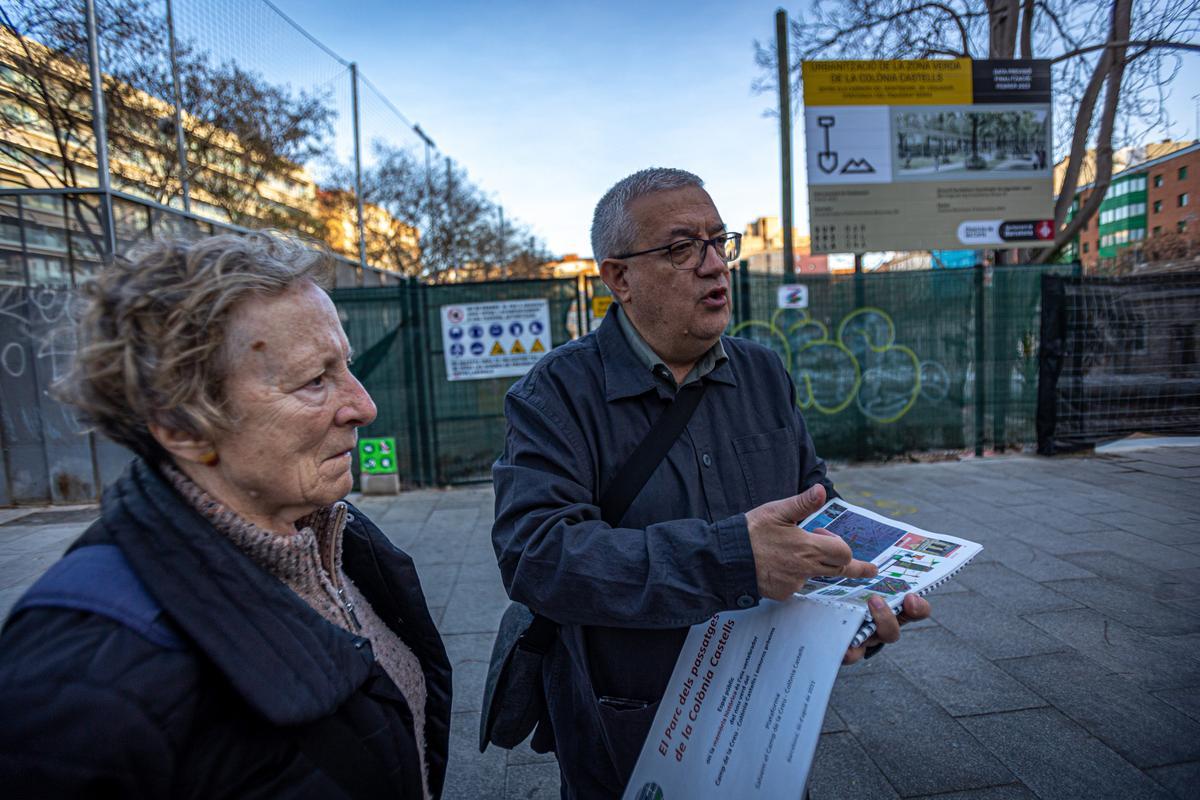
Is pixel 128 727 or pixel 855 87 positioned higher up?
pixel 855 87

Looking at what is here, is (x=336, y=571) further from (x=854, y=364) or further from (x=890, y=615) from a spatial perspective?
(x=854, y=364)

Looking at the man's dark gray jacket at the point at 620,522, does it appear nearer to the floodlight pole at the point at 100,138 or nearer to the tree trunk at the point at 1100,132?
the floodlight pole at the point at 100,138

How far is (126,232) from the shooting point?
20.2ft

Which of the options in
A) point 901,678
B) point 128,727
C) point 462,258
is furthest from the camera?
point 462,258

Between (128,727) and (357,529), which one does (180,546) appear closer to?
(128,727)

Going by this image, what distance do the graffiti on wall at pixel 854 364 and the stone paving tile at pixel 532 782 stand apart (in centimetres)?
588

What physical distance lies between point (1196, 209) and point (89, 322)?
6.47 meters

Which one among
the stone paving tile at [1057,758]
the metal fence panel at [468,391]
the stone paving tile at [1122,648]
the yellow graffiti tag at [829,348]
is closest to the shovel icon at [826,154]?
the yellow graffiti tag at [829,348]

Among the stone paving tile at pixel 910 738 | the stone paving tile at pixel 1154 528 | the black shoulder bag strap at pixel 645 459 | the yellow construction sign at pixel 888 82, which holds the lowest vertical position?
the stone paving tile at pixel 910 738

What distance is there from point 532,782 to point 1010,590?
319 cm

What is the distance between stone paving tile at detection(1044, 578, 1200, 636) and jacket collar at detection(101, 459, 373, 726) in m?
4.12

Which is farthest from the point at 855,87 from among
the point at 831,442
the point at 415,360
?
the point at 415,360

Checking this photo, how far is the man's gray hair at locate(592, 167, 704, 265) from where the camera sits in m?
1.76

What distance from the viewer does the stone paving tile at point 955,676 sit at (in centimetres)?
287
